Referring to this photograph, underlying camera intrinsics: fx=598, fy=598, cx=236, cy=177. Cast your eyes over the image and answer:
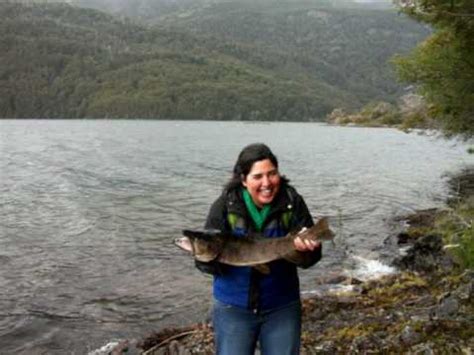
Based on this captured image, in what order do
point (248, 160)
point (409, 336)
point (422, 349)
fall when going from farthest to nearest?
point (409, 336)
point (422, 349)
point (248, 160)

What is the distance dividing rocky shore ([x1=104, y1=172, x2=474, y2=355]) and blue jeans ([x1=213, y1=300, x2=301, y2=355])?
325 cm

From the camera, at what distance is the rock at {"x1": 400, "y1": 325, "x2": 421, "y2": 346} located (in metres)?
9.22

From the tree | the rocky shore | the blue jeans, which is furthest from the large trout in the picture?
the tree

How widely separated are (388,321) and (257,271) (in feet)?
19.1

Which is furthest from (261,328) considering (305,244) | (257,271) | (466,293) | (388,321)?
(466,293)

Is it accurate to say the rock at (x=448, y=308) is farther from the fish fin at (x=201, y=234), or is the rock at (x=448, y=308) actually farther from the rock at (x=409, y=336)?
Answer: the fish fin at (x=201, y=234)

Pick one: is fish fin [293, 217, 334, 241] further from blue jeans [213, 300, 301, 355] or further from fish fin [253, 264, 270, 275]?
blue jeans [213, 300, 301, 355]

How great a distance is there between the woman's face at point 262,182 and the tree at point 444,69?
40.7 feet

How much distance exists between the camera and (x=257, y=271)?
19.9 ft

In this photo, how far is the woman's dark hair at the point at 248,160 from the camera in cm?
614

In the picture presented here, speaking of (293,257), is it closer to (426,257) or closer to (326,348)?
(326,348)

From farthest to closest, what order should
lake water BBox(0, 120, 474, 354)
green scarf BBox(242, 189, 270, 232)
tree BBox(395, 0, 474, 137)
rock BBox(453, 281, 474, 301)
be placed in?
tree BBox(395, 0, 474, 137) < lake water BBox(0, 120, 474, 354) < rock BBox(453, 281, 474, 301) < green scarf BBox(242, 189, 270, 232)

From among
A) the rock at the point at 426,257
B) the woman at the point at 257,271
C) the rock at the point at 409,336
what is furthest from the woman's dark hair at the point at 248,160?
the rock at the point at 426,257

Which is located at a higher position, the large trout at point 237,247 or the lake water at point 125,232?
the large trout at point 237,247
